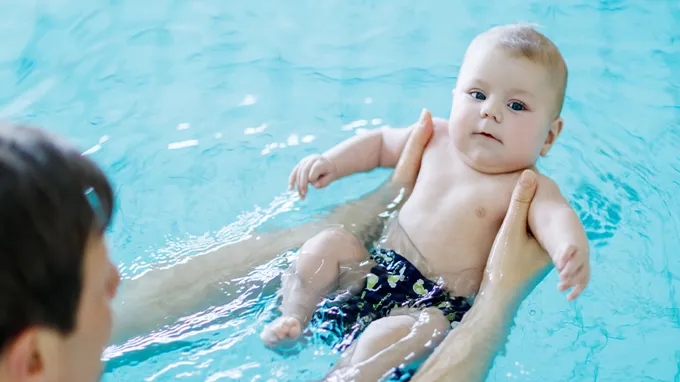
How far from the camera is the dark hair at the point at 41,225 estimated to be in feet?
2.76

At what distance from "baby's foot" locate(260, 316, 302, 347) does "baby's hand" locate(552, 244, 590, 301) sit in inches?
21.1

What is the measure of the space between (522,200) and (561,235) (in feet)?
0.48

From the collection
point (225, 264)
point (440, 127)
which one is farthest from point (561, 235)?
point (225, 264)

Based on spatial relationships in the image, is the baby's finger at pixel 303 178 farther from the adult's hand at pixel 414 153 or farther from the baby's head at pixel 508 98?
the baby's head at pixel 508 98

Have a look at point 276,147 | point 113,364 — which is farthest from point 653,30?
point 113,364

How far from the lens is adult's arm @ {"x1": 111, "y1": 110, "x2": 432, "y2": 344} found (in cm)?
175

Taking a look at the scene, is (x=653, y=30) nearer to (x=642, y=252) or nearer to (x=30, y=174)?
(x=642, y=252)

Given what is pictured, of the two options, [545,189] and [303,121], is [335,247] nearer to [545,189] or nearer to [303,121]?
[545,189]

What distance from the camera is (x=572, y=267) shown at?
1.62m

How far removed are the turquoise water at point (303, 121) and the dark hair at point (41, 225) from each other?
0.78 metres

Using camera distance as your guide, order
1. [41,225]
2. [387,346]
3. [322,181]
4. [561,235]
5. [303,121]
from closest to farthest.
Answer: [41,225] < [387,346] < [561,235] < [322,181] < [303,121]

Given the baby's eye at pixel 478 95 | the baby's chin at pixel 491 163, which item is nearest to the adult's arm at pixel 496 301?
the baby's chin at pixel 491 163

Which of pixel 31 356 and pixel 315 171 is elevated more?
pixel 31 356

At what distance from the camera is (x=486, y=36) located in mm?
1936
